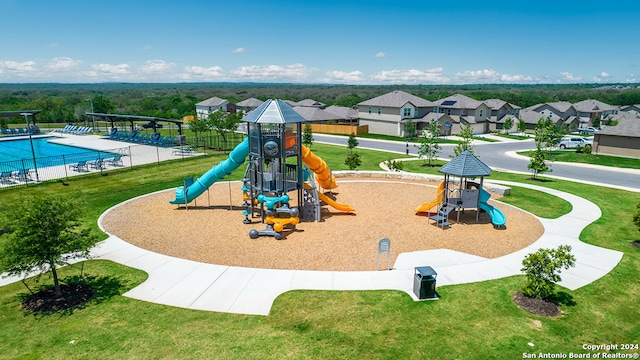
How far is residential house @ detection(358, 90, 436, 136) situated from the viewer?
6384 cm

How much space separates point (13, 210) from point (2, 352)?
441cm

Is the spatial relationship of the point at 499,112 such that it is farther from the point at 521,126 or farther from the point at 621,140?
the point at 621,140

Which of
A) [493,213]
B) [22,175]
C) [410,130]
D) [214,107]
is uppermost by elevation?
[214,107]

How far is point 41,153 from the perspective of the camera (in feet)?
150

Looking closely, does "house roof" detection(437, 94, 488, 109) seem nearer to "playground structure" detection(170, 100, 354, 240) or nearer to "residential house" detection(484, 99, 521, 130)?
"residential house" detection(484, 99, 521, 130)

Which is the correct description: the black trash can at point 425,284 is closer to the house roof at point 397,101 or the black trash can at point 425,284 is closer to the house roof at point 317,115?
the house roof at point 397,101

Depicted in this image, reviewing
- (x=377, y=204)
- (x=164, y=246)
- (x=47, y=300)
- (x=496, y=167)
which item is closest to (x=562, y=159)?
(x=496, y=167)

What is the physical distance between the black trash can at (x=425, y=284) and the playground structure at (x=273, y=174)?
7.83m

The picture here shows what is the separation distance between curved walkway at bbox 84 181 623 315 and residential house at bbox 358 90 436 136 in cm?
4837

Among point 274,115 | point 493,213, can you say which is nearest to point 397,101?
point 493,213

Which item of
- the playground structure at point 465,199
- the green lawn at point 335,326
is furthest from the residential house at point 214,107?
the green lawn at point 335,326

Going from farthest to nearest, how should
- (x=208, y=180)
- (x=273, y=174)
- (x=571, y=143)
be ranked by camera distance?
(x=571, y=143), (x=208, y=180), (x=273, y=174)

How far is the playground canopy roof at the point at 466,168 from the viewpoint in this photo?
20219mm

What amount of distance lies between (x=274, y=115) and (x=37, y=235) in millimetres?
11184
